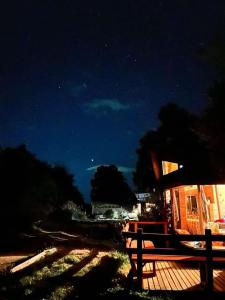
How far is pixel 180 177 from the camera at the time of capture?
12719mm

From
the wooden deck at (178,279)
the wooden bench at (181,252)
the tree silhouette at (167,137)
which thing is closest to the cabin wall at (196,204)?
the wooden deck at (178,279)

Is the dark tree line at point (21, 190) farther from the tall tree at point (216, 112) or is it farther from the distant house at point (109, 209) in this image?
the distant house at point (109, 209)

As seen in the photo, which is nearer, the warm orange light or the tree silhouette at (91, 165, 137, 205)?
the warm orange light

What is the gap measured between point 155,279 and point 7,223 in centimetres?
1875

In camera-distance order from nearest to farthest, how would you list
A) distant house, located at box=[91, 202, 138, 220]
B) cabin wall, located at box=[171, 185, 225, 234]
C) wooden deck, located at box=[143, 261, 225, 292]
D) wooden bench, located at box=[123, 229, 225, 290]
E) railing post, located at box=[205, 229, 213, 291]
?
railing post, located at box=[205, 229, 213, 291]
wooden bench, located at box=[123, 229, 225, 290]
wooden deck, located at box=[143, 261, 225, 292]
cabin wall, located at box=[171, 185, 225, 234]
distant house, located at box=[91, 202, 138, 220]

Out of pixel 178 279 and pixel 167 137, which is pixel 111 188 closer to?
pixel 167 137

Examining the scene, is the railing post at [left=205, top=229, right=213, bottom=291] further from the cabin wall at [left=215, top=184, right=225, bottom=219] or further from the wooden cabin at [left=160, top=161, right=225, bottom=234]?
the cabin wall at [left=215, top=184, right=225, bottom=219]

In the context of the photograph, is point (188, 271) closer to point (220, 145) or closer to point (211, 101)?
point (220, 145)

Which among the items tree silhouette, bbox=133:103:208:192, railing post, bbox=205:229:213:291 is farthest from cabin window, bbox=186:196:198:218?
tree silhouette, bbox=133:103:208:192

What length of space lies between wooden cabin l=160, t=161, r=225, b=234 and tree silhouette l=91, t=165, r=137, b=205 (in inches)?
2008

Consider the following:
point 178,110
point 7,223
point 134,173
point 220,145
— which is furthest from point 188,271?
point 134,173

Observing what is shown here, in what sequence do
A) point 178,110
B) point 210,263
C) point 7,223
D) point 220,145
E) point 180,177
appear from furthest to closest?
point 178,110 < point 7,223 < point 180,177 < point 220,145 < point 210,263

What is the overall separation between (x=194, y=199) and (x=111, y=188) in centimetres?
5380

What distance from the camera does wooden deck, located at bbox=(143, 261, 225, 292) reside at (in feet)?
31.4
